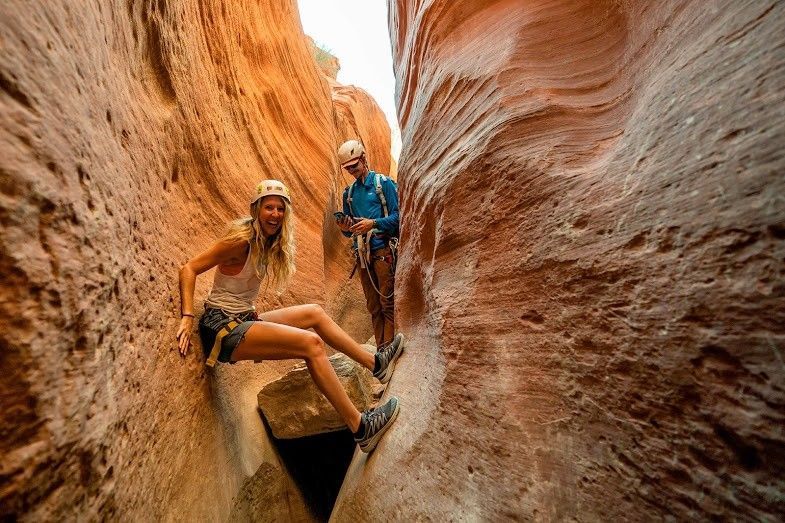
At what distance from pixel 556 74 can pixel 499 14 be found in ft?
3.56

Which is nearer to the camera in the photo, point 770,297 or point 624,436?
point 770,297

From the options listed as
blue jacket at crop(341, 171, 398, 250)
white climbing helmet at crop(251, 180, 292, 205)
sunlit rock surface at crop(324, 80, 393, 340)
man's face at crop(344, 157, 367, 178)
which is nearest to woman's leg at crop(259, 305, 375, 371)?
white climbing helmet at crop(251, 180, 292, 205)

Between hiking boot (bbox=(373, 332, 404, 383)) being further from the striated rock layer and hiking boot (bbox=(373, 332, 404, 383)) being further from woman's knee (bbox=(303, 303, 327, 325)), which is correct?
woman's knee (bbox=(303, 303, 327, 325))

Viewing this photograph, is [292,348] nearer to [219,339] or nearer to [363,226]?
[219,339]

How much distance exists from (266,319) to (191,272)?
0.71 metres

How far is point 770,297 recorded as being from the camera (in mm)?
1069

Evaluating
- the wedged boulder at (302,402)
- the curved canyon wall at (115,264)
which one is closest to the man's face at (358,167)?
the curved canyon wall at (115,264)

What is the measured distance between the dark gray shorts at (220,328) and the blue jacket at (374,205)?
219 centimetres

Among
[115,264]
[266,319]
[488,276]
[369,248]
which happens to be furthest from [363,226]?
[115,264]

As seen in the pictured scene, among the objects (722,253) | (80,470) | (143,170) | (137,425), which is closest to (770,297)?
(722,253)

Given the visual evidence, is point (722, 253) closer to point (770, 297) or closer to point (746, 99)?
point (770, 297)

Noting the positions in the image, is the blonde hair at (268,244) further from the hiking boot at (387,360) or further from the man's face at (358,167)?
the man's face at (358,167)

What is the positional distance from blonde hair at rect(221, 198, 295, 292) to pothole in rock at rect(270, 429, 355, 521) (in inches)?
79.2

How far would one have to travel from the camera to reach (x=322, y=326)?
346 cm
